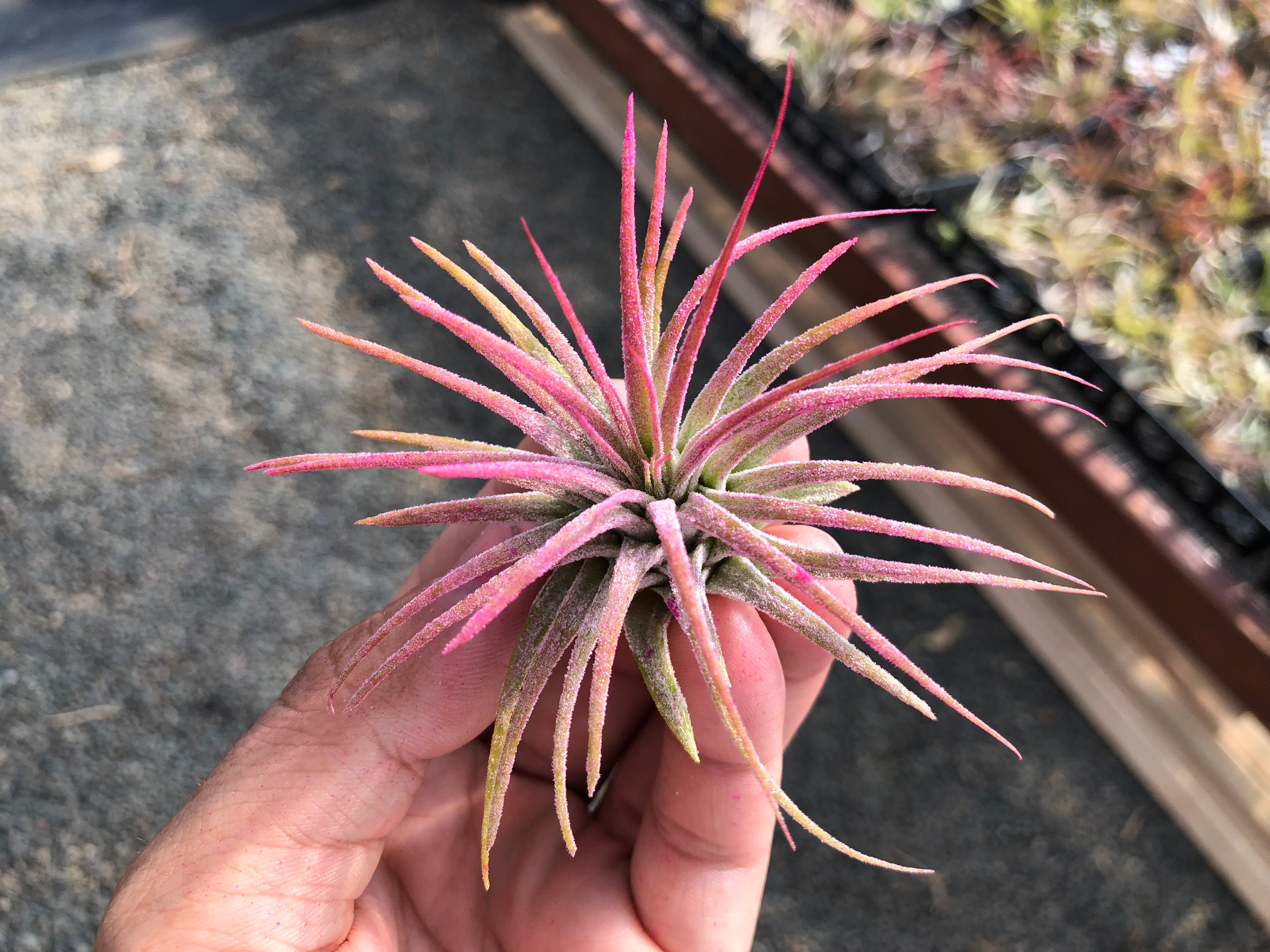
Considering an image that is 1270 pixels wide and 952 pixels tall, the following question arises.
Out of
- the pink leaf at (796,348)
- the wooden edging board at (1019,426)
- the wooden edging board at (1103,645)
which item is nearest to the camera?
the pink leaf at (796,348)

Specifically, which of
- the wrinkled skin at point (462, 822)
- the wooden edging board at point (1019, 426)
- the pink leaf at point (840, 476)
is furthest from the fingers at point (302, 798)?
the wooden edging board at point (1019, 426)

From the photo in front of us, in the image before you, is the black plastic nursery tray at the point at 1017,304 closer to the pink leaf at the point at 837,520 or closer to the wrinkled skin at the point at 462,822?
the wrinkled skin at the point at 462,822

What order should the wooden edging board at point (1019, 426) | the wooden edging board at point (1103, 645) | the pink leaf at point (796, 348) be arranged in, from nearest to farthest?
the pink leaf at point (796, 348)
the wooden edging board at point (1019, 426)
the wooden edging board at point (1103, 645)

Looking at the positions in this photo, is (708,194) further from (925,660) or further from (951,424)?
(925,660)

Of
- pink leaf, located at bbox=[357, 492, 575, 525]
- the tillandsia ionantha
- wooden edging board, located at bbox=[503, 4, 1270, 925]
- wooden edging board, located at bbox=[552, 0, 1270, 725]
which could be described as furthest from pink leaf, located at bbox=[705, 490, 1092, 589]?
wooden edging board, located at bbox=[503, 4, 1270, 925]

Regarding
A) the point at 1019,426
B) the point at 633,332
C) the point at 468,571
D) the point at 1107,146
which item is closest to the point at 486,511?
the point at 468,571

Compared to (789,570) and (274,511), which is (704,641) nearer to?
(789,570)

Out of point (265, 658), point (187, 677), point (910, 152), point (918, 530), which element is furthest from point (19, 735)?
point (910, 152)
